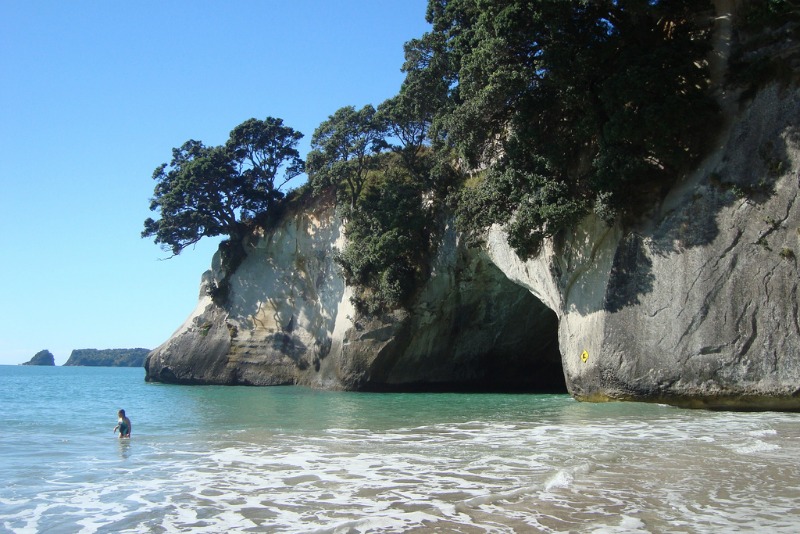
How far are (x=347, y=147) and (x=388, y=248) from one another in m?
6.43

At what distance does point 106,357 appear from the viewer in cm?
16512

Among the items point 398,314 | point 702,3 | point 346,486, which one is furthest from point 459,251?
point 346,486

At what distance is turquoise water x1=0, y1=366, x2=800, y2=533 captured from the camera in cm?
739

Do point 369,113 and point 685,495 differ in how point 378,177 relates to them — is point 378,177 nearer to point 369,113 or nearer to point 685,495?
point 369,113

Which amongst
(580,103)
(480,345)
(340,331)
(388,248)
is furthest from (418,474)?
(340,331)

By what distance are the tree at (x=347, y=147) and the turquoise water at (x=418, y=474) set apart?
16588 mm

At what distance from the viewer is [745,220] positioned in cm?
1697

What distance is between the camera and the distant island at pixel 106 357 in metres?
157

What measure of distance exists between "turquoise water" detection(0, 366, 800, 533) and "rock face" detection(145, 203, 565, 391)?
1147 centimetres

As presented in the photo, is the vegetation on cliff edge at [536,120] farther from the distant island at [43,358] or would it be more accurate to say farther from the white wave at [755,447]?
the distant island at [43,358]

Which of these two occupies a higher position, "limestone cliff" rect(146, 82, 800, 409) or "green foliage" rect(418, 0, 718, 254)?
"green foliage" rect(418, 0, 718, 254)

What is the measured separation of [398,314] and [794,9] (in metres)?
18.2

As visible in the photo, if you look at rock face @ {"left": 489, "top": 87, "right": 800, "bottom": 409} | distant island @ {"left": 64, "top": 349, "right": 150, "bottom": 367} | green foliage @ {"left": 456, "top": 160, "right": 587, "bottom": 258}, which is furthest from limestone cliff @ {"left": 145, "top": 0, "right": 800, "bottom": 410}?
distant island @ {"left": 64, "top": 349, "right": 150, "bottom": 367}

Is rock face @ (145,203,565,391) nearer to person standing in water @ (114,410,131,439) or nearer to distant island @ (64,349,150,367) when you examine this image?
person standing in water @ (114,410,131,439)
